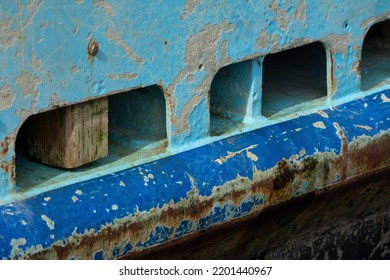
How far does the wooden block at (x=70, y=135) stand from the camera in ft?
15.4

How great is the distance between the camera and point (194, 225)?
196 inches

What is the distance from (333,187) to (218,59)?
930 millimetres

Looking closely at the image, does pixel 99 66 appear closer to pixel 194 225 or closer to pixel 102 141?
pixel 102 141

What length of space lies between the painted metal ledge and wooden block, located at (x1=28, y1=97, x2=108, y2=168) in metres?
0.13

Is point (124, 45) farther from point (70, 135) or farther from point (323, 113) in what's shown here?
point (323, 113)

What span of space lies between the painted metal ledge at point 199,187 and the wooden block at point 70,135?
0.13 m

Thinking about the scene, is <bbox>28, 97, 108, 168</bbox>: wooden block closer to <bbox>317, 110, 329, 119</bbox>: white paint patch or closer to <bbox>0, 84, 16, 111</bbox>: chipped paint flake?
<bbox>0, 84, 16, 111</bbox>: chipped paint flake

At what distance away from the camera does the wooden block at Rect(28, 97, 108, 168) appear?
185 inches

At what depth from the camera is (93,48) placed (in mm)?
4547

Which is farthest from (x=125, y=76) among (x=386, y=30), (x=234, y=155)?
(x=386, y=30)

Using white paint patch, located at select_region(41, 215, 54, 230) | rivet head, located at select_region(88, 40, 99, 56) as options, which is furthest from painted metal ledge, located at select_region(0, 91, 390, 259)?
rivet head, located at select_region(88, 40, 99, 56)

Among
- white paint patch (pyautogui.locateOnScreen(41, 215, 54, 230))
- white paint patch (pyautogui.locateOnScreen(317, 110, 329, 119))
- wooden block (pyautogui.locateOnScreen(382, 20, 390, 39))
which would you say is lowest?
white paint patch (pyautogui.locateOnScreen(41, 215, 54, 230))

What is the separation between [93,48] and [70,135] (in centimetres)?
38

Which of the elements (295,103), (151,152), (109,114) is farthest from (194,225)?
(295,103)
